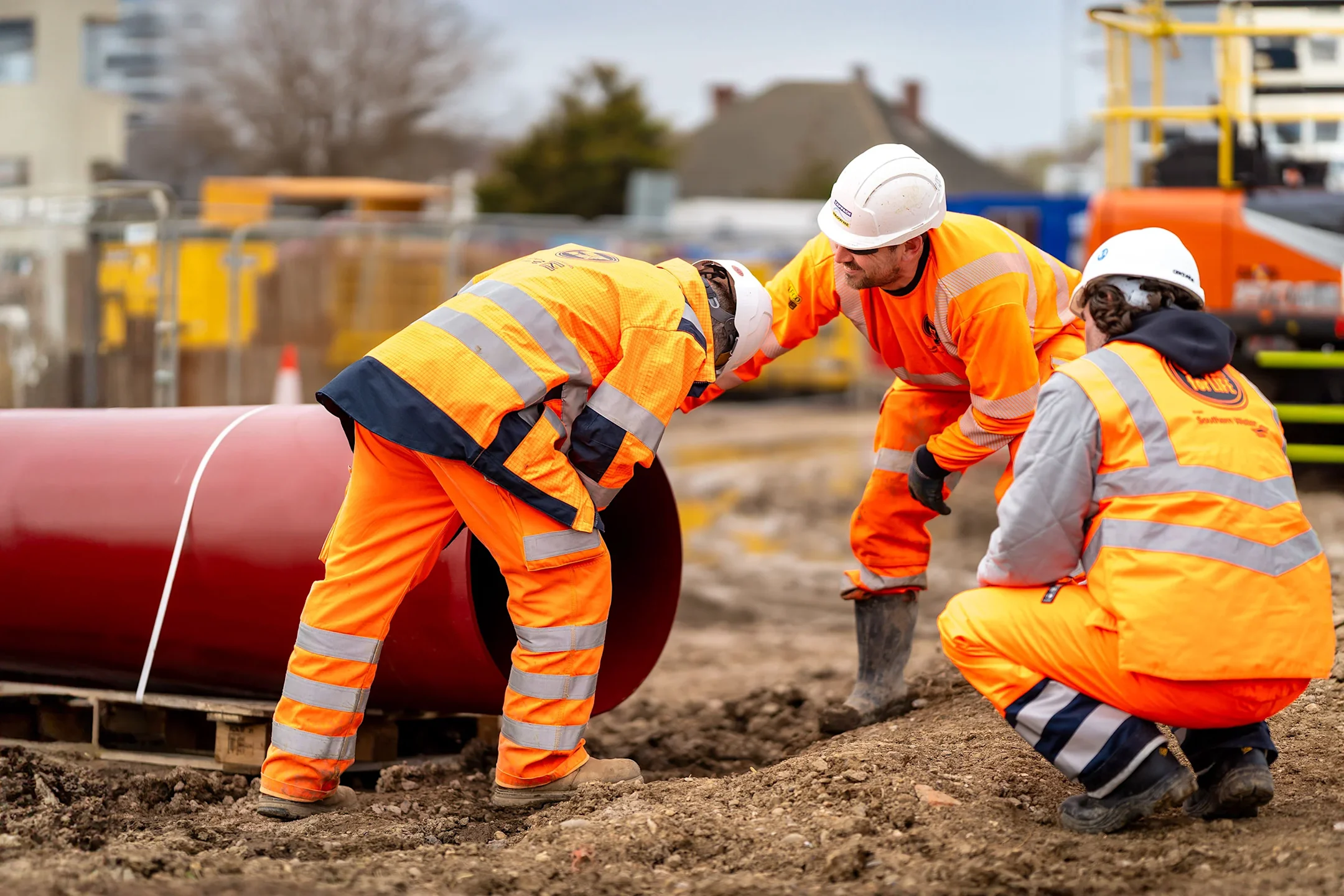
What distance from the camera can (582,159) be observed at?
113ft

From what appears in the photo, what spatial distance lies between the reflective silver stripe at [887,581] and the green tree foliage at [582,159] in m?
30.2

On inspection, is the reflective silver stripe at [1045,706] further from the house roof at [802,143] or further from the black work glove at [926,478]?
the house roof at [802,143]

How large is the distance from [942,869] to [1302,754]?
130 centimetres

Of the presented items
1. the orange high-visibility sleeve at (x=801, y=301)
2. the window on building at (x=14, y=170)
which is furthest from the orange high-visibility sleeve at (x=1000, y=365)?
the window on building at (x=14, y=170)

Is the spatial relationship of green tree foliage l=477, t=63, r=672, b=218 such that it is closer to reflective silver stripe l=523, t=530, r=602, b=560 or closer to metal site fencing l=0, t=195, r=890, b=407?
metal site fencing l=0, t=195, r=890, b=407

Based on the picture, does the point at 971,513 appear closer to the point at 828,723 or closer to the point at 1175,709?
the point at 828,723

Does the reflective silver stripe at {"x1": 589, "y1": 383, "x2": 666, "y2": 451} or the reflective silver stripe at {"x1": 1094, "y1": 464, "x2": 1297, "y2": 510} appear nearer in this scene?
the reflective silver stripe at {"x1": 1094, "y1": 464, "x2": 1297, "y2": 510}

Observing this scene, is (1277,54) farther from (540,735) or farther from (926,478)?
(540,735)

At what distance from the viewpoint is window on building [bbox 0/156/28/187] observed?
17.2m

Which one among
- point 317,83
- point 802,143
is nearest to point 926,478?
point 802,143

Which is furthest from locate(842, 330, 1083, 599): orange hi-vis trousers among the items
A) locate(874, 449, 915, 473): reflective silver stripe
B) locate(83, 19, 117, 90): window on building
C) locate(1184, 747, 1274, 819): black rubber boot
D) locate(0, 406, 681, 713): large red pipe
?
locate(83, 19, 117, 90): window on building

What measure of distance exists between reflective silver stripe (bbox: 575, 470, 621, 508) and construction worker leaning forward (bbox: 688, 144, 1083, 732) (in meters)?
0.42

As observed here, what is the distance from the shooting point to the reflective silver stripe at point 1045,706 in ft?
10.4

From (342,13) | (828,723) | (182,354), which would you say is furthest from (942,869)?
(342,13)
